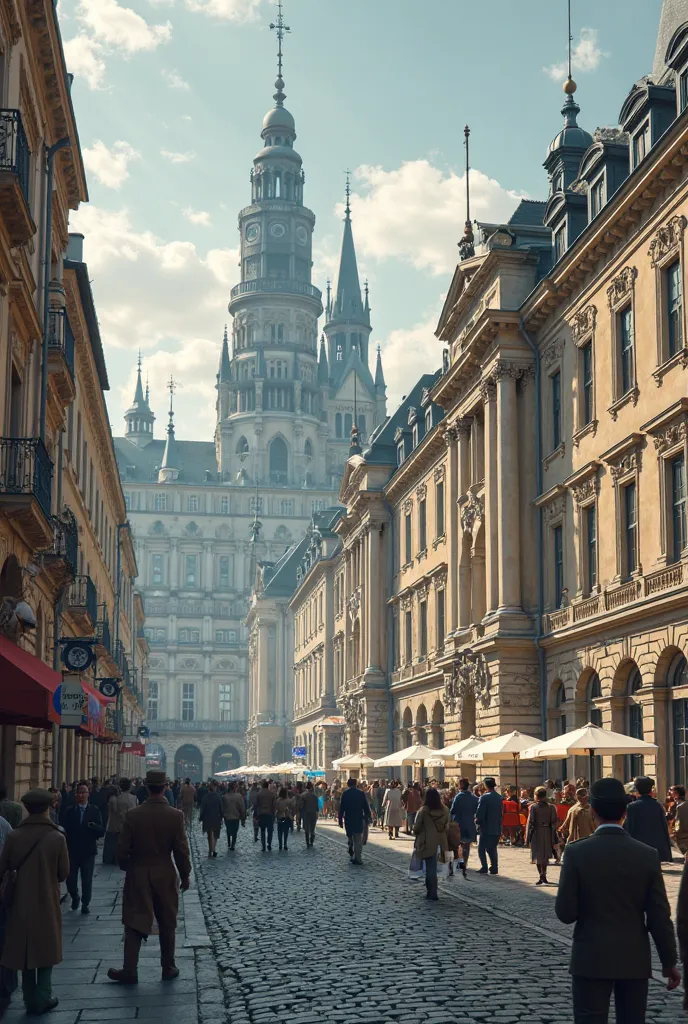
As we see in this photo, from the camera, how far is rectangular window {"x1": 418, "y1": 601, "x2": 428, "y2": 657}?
52.9 meters

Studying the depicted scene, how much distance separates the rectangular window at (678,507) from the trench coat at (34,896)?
19113 millimetres

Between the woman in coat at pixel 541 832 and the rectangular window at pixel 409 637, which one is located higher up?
the rectangular window at pixel 409 637

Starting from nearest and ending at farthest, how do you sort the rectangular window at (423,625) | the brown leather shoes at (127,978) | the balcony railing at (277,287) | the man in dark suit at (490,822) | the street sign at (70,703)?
the brown leather shoes at (127,978) → the street sign at (70,703) → the man in dark suit at (490,822) → the rectangular window at (423,625) → the balcony railing at (277,287)

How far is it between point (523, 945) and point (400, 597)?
144 ft

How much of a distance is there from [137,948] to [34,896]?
6.62 feet

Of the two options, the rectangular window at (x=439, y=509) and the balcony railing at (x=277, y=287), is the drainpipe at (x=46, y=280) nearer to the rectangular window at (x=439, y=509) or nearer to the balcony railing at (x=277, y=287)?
the rectangular window at (x=439, y=509)

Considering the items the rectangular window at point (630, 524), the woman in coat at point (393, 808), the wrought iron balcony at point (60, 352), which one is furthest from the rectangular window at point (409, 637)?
the wrought iron balcony at point (60, 352)

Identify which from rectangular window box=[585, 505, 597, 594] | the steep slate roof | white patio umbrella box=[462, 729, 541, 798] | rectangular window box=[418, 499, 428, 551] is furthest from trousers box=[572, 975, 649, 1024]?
the steep slate roof

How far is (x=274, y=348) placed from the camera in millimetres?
141875

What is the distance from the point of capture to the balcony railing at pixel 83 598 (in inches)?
1248

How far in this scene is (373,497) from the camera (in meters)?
62.1

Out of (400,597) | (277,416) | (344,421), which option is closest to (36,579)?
(400,597)

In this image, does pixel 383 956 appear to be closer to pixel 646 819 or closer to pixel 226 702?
pixel 646 819

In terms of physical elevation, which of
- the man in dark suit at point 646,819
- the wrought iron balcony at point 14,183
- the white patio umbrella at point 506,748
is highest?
the wrought iron balcony at point 14,183
